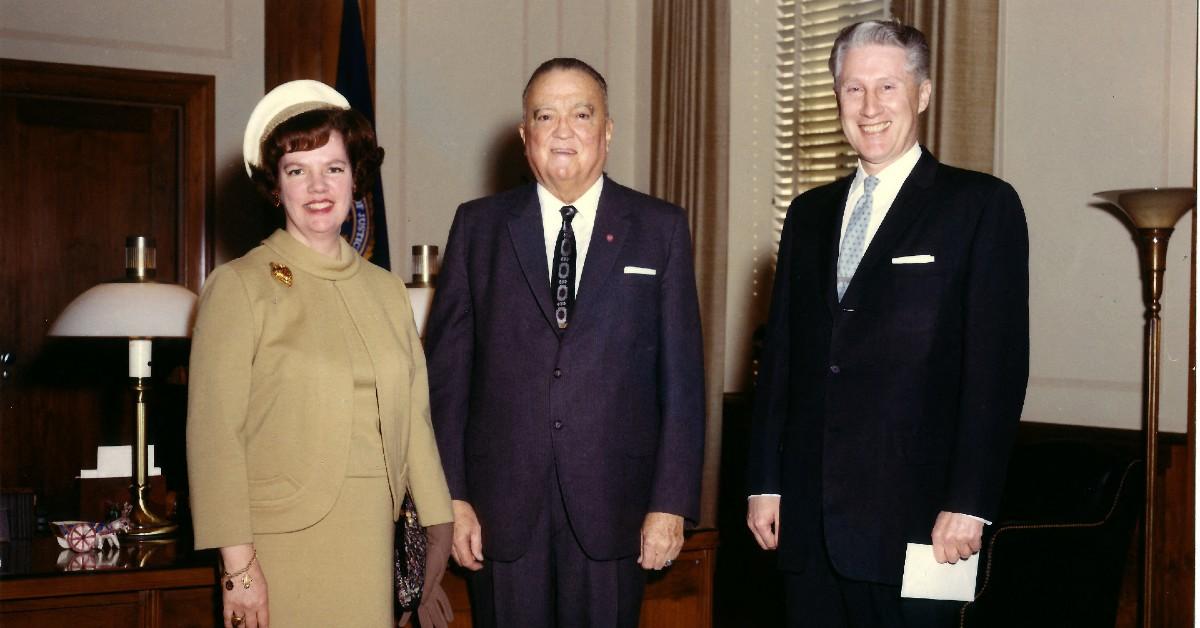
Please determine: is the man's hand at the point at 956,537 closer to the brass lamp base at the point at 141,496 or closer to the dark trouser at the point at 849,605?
the dark trouser at the point at 849,605

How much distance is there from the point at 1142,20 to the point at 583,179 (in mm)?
2652

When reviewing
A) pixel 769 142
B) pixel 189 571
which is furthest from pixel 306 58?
pixel 189 571

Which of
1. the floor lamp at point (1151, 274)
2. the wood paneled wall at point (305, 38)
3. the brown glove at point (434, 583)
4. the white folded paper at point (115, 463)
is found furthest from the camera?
the wood paneled wall at point (305, 38)

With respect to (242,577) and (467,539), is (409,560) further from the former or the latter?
(242,577)

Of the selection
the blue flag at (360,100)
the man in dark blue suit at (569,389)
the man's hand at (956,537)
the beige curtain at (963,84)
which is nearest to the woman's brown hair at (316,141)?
the man in dark blue suit at (569,389)

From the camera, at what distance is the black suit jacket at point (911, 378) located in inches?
82.0

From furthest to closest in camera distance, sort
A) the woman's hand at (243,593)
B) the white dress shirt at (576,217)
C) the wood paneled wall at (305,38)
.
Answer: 1. the wood paneled wall at (305,38)
2. the white dress shirt at (576,217)
3. the woman's hand at (243,593)

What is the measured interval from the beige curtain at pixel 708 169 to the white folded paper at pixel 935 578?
372cm

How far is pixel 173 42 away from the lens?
19.2 feet

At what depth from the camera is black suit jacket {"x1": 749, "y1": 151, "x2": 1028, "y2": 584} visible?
2082 millimetres

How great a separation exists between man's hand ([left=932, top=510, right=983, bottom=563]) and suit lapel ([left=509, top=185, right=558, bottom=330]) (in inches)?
34.5

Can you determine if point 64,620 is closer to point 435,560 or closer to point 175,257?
point 435,560

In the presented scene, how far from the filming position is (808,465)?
7.52ft

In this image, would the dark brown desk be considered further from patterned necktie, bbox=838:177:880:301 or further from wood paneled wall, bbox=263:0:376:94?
wood paneled wall, bbox=263:0:376:94
